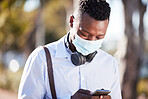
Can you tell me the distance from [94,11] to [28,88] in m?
0.92

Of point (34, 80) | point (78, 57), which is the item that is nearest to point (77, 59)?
point (78, 57)

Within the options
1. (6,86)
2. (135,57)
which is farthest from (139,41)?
(6,86)

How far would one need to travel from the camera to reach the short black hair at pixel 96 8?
2.71 meters

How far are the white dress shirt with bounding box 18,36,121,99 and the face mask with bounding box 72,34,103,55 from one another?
0.11m

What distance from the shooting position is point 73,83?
2809 mm

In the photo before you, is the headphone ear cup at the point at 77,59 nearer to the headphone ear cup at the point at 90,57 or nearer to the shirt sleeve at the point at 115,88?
the headphone ear cup at the point at 90,57

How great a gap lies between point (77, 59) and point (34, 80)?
0.44 m

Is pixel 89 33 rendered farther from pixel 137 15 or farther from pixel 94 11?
pixel 137 15

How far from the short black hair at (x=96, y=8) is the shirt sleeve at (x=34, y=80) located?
0.61 metres

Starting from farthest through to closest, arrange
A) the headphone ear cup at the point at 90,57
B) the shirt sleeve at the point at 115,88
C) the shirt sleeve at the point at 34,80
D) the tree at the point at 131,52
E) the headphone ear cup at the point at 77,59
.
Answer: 1. the tree at the point at 131,52
2. the shirt sleeve at the point at 115,88
3. the headphone ear cup at the point at 90,57
4. the headphone ear cup at the point at 77,59
5. the shirt sleeve at the point at 34,80

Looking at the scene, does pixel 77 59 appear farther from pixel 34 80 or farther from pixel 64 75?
pixel 34 80

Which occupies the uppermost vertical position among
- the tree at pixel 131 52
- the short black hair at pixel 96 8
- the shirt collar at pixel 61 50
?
the short black hair at pixel 96 8

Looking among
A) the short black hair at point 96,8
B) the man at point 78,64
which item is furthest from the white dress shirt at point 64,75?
the short black hair at point 96,8

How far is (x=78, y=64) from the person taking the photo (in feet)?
9.16
